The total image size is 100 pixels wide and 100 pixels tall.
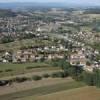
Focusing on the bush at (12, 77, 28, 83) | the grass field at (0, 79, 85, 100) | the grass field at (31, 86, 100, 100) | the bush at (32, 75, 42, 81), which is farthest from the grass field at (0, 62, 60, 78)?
the grass field at (31, 86, 100, 100)

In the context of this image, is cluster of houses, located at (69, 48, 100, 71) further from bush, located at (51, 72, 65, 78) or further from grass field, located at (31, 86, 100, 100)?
grass field, located at (31, 86, 100, 100)

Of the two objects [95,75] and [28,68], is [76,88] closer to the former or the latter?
[95,75]

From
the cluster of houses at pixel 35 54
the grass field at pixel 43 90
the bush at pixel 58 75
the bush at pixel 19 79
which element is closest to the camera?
the grass field at pixel 43 90

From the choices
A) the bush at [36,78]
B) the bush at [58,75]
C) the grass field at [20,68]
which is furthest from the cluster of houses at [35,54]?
the bush at [36,78]

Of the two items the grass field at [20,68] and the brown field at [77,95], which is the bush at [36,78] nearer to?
the grass field at [20,68]

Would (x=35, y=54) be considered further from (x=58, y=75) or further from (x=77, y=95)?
(x=77, y=95)
